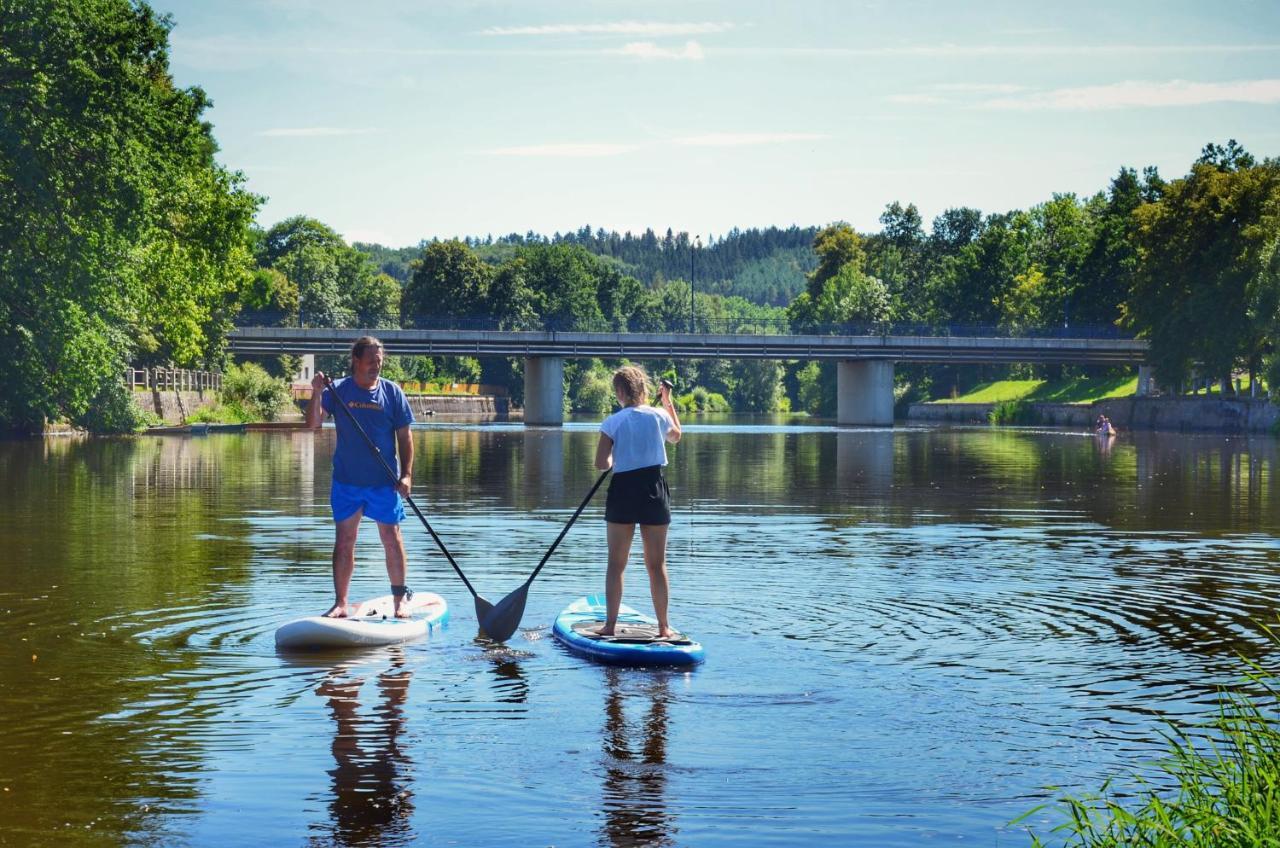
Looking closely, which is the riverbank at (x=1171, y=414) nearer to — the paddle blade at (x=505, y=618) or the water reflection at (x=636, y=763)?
the paddle blade at (x=505, y=618)

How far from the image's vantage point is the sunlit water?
7.64 meters

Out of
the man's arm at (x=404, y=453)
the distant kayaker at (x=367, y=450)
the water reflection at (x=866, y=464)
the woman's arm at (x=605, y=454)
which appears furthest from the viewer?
the water reflection at (x=866, y=464)

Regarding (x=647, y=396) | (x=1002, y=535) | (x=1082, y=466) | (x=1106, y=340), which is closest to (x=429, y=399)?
(x=1106, y=340)

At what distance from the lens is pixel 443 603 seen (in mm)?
13703

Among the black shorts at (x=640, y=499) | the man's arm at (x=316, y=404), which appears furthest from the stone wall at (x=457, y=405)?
the black shorts at (x=640, y=499)

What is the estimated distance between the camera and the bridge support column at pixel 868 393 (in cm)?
11319

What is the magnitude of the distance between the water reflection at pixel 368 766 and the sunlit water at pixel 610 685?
23 millimetres

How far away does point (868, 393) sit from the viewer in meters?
114

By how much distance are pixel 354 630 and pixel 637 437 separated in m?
2.53

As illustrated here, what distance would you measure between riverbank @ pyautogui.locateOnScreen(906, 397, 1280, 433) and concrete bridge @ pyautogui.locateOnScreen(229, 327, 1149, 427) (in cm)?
491

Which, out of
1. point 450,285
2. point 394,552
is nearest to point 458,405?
point 450,285

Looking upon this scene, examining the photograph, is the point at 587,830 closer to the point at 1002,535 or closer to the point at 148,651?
the point at 148,651

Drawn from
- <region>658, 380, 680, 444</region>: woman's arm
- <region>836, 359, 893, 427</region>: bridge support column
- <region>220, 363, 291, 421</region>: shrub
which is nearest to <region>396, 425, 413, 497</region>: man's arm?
<region>658, 380, 680, 444</region>: woman's arm

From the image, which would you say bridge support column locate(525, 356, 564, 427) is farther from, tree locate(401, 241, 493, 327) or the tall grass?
the tall grass
